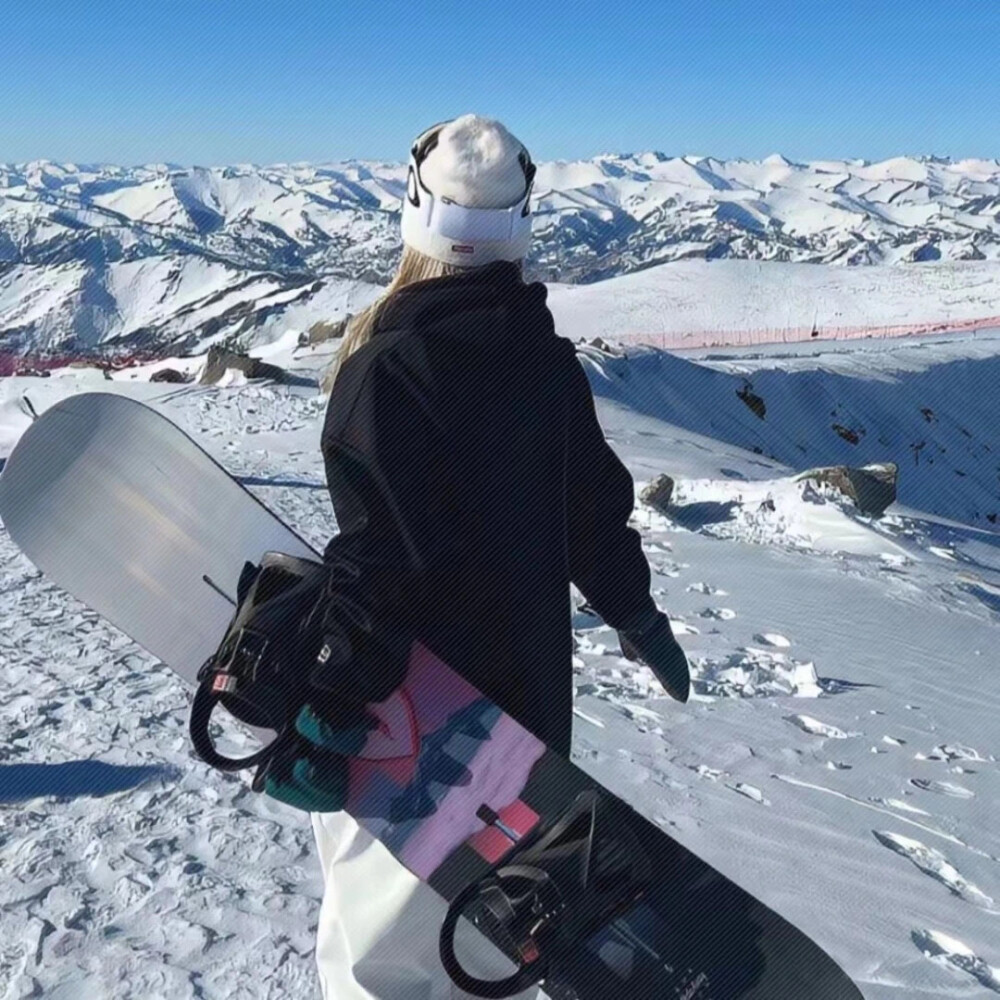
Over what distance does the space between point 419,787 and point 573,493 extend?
75 centimetres

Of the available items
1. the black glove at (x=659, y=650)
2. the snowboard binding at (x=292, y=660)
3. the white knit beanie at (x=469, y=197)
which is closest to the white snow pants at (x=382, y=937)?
the snowboard binding at (x=292, y=660)

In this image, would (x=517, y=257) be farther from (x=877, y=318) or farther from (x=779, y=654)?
(x=877, y=318)

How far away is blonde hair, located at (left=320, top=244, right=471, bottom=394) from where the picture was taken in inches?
80.7

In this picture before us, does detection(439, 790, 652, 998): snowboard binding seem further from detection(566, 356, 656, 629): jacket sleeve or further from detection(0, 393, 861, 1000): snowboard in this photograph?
detection(566, 356, 656, 629): jacket sleeve

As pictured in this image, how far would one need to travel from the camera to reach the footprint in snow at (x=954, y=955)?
3.10 m

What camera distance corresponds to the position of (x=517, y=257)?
86.9 inches

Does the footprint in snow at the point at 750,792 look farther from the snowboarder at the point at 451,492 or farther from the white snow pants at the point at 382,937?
the white snow pants at the point at 382,937

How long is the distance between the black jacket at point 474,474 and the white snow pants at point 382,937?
1.42 feet

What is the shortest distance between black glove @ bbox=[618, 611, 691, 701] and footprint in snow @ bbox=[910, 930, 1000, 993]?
1378 millimetres

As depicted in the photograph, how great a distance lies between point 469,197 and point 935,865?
10.4ft

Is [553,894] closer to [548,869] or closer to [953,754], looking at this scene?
[548,869]

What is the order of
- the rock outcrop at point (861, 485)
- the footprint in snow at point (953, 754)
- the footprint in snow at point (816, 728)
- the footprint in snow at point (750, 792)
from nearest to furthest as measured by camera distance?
the footprint in snow at point (750, 792) → the footprint in snow at point (953, 754) → the footprint in snow at point (816, 728) → the rock outcrop at point (861, 485)

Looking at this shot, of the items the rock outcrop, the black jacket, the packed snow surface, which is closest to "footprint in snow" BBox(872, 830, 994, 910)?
the packed snow surface

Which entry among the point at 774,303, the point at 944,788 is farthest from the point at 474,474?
the point at 774,303
